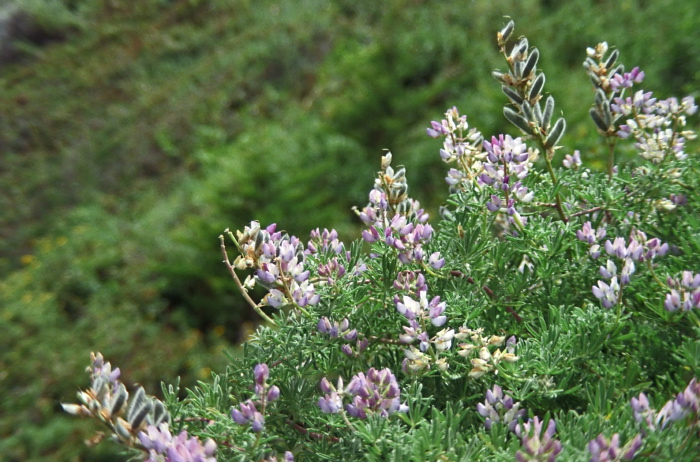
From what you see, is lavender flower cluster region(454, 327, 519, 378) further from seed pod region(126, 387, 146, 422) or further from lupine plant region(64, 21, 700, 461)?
seed pod region(126, 387, 146, 422)

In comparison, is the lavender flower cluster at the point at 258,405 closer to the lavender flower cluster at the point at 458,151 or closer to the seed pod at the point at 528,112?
the lavender flower cluster at the point at 458,151

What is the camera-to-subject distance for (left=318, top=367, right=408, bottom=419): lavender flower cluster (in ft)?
2.99

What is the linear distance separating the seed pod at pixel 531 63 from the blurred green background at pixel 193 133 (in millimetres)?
1378

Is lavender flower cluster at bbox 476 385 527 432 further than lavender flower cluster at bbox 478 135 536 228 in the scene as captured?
No

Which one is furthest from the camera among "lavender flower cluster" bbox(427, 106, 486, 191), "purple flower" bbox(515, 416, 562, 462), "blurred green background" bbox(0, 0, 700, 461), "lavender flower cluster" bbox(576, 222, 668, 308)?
"blurred green background" bbox(0, 0, 700, 461)

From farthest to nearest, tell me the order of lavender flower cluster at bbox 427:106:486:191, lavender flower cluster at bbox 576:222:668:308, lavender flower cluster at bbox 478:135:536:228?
lavender flower cluster at bbox 427:106:486:191
lavender flower cluster at bbox 478:135:536:228
lavender flower cluster at bbox 576:222:668:308

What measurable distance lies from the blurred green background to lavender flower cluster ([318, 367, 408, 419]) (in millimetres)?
1837

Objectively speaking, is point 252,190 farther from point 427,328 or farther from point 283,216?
point 427,328

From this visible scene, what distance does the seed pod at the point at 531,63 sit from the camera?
3.82 ft

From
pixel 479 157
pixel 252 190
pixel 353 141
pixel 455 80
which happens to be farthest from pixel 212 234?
pixel 479 157

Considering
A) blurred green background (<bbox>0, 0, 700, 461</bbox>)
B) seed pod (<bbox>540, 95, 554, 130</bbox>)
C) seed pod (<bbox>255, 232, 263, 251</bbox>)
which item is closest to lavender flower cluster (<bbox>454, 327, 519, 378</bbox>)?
seed pod (<bbox>255, 232, 263, 251</bbox>)

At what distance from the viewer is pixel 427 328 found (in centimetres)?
110

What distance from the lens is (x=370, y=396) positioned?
91 centimetres

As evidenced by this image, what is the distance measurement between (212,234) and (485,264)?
4.73m
